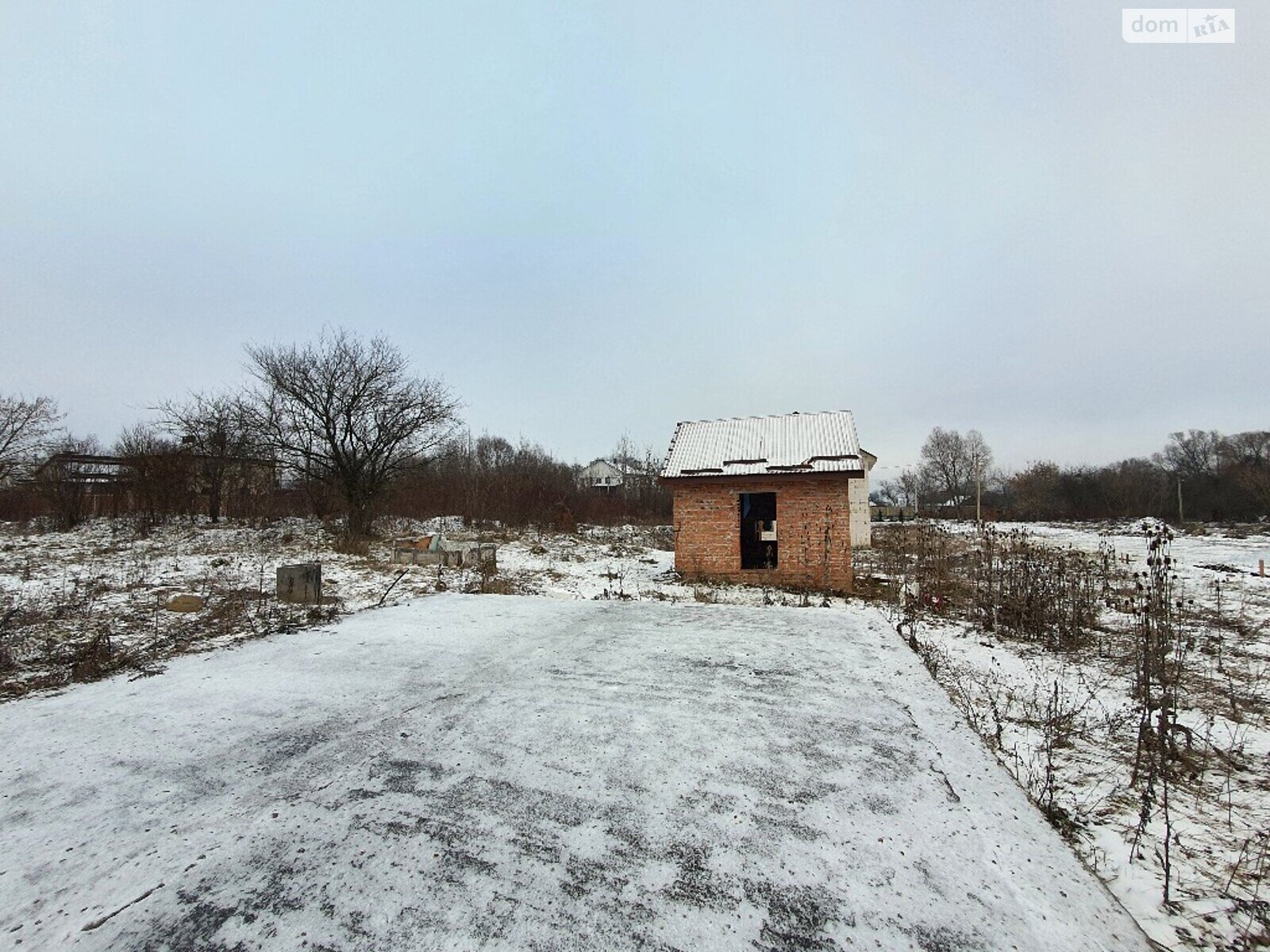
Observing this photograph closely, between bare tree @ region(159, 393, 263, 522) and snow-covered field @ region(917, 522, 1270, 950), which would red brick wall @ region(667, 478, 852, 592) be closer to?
snow-covered field @ region(917, 522, 1270, 950)

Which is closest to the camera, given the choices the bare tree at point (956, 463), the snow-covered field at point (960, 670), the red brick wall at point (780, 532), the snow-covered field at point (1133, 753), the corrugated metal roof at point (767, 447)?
the snow-covered field at point (1133, 753)

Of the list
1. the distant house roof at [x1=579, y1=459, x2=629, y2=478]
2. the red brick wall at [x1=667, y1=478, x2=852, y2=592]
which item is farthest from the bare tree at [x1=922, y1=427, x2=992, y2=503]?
the red brick wall at [x1=667, y1=478, x2=852, y2=592]

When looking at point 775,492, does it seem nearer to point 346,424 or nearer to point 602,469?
point 346,424

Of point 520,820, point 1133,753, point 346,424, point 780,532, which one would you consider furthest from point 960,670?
point 346,424

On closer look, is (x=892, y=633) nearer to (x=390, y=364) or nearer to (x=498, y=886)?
(x=498, y=886)

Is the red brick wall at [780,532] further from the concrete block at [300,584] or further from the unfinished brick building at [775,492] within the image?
the concrete block at [300,584]

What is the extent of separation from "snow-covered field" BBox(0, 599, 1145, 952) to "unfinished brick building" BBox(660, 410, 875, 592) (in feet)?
20.0

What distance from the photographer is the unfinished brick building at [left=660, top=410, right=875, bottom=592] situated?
10109 mm

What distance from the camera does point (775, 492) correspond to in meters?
10.5

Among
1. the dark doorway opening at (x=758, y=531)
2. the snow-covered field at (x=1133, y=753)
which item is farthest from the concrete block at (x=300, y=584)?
the snow-covered field at (x=1133, y=753)

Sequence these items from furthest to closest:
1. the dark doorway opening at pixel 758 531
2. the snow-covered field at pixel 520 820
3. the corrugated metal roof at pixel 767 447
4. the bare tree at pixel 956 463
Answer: the bare tree at pixel 956 463 < the dark doorway opening at pixel 758 531 < the corrugated metal roof at pixel 767 447 < the snow-covered field at pixel 520 820

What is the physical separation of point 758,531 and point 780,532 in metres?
2.59

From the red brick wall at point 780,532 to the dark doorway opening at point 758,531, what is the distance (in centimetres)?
111

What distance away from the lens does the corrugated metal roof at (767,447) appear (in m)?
10.3
